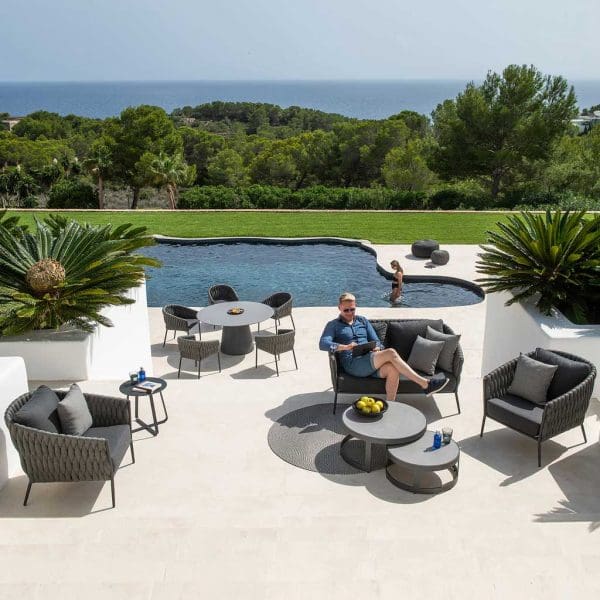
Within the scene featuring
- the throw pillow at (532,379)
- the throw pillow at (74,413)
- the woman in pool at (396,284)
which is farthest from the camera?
the woman in pool at (396,284)

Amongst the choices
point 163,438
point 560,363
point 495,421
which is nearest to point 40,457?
point 163,438

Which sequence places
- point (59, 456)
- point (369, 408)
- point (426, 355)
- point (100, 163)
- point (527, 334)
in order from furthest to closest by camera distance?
point (100, 163) < point (527, 334) < point (426, 355) < point (369, 408) < point (59, 456)

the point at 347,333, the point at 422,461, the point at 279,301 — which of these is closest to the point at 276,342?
the point at 347,333

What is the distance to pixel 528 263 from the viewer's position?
845 cm

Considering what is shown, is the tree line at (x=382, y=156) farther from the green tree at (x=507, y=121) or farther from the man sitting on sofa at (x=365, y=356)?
the man sitting on sofa at (x=365, y=356)

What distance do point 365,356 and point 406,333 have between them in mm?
863

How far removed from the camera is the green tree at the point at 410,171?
133ft

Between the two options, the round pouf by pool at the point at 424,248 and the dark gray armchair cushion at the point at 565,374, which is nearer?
the dark gray armchair cushion at the point at 565,374

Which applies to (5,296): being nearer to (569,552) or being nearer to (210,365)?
(210,365)

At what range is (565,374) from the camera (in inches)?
256

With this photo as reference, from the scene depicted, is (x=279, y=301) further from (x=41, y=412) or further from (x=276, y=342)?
(x=41, y=412)

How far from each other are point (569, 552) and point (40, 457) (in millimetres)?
4191

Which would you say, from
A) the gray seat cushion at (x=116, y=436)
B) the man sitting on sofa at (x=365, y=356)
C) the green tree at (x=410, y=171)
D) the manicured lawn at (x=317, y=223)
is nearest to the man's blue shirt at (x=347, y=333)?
the man sitting on sofa at (x=365, y=356)

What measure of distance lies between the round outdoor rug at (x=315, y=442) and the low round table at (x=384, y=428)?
0.11m
